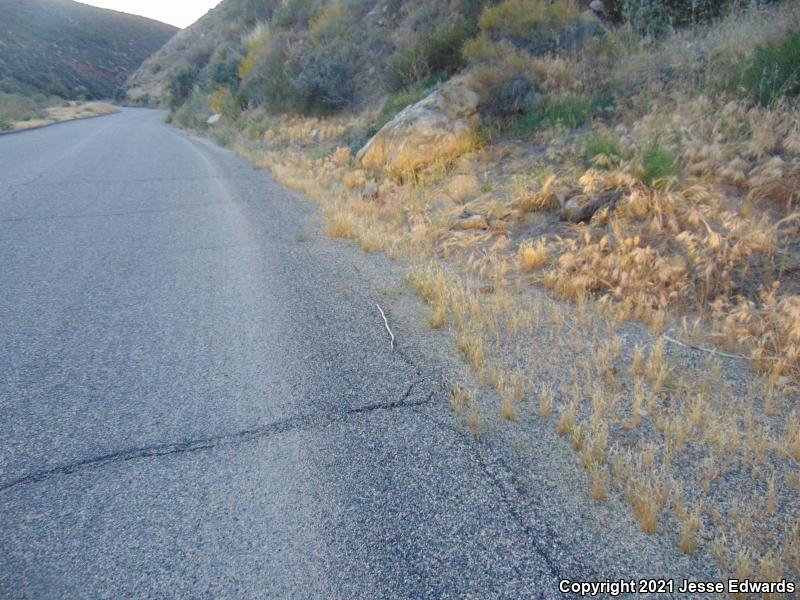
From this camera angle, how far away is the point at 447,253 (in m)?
6.10

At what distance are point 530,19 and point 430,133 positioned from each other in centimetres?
353

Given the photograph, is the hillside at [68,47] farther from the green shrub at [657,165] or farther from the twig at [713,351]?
the twig at [713,351]

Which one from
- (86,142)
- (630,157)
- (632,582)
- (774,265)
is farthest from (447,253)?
(86,142)

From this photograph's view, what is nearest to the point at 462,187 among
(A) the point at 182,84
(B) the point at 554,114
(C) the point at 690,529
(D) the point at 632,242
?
(B) the point at 554,114

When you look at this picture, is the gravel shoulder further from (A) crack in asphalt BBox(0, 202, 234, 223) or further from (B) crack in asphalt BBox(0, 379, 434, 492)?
(A) crack in asphalt BBox(0, 202, 234, 223)

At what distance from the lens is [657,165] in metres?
5.59

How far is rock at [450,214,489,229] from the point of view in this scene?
21.6 ft

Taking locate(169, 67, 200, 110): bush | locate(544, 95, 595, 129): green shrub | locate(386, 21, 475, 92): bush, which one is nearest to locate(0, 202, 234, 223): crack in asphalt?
locate(544, 95, 595, 129): green shrub

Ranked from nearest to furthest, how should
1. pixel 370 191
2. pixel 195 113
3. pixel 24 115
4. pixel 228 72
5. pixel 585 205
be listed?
pixel 585 205, pixel 370 191, pixel 195 113, pixel 24 115, pixel 228 72

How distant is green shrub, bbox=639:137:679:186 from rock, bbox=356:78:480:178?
3.76 meters

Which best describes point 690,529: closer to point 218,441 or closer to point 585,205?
point 218,441

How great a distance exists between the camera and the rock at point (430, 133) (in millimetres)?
9047

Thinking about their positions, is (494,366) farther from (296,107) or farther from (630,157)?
(296,107)

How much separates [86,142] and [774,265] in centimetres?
1891
